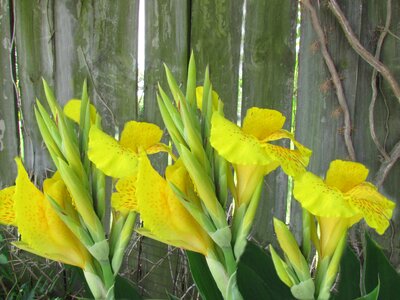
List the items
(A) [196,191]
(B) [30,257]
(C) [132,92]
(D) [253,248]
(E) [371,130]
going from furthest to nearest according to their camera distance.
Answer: (B) [30,257]
(C) [132,92]
(E) [371,130]
(D) [253,248]
(A) [196,191]

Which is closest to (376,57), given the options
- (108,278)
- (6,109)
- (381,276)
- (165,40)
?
(165,40)

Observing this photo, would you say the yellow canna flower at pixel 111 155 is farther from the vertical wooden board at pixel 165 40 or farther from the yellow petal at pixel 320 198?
the vertical wooden board at pixel 165 40

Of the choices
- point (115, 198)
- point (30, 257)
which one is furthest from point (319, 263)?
point (30, 257)

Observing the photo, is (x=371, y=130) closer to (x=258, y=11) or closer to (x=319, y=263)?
(x=258, y=11)

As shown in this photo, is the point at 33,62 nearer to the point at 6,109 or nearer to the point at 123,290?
the point at 6,109

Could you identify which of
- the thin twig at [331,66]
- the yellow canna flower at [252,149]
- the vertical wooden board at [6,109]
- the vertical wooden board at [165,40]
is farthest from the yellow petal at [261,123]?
the vertical wooden board at [6,109]

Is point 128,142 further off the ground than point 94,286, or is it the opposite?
point 128,142
